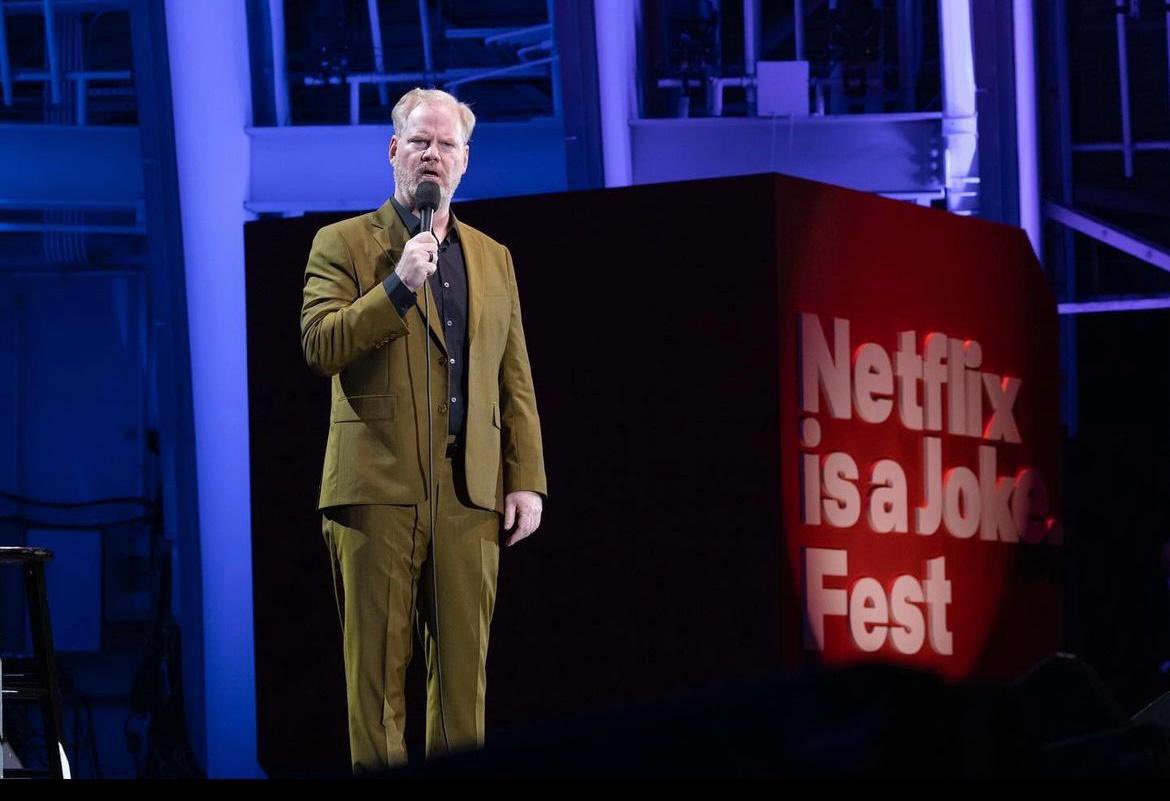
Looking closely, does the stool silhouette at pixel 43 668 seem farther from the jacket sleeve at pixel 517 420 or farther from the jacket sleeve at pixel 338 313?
the jacket sleeve at pixel 517 420

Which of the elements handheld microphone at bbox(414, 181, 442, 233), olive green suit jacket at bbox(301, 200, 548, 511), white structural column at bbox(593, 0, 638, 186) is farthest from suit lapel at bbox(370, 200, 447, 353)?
white structural column at bbox(593, 0, 638, 186)

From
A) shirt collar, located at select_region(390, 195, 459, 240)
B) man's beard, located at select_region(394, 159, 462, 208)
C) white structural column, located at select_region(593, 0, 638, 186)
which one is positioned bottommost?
shirt collar, located at select_region(390, 195, 459, 240)

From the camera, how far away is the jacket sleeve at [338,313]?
3025 mm

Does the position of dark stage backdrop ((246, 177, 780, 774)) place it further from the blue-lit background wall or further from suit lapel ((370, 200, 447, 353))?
suit lapel ((370, 200, 447, 353))

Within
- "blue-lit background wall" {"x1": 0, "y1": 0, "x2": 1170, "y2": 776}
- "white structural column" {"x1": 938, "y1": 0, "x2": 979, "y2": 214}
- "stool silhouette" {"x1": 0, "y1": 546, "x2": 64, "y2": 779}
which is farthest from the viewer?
"white structural column" {"x1": 938, "y1": 0, "x2": 979, "y2": 214}

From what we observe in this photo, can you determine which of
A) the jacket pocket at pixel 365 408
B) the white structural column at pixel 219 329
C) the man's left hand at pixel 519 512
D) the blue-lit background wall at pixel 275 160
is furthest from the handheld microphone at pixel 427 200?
the white structural column at pixel 219 329

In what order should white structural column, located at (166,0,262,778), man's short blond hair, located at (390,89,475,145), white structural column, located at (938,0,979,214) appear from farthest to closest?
white structural column, located at (938,0,979,214) → white structural column, located at (166,0,262,778) → man's short blond hair, located at (390,89,475,145)

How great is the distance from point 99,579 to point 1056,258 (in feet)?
18.5

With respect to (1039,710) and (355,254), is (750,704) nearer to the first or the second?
(1039,710)

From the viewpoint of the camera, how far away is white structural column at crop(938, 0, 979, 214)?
6.18 m

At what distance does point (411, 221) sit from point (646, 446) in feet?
3.71

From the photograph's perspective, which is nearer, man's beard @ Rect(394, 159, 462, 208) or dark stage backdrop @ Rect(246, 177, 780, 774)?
man's beard @ Rect(394, 159, 462, 208)

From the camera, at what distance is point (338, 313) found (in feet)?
10.2

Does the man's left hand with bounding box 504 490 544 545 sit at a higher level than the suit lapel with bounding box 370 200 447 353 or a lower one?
lower
